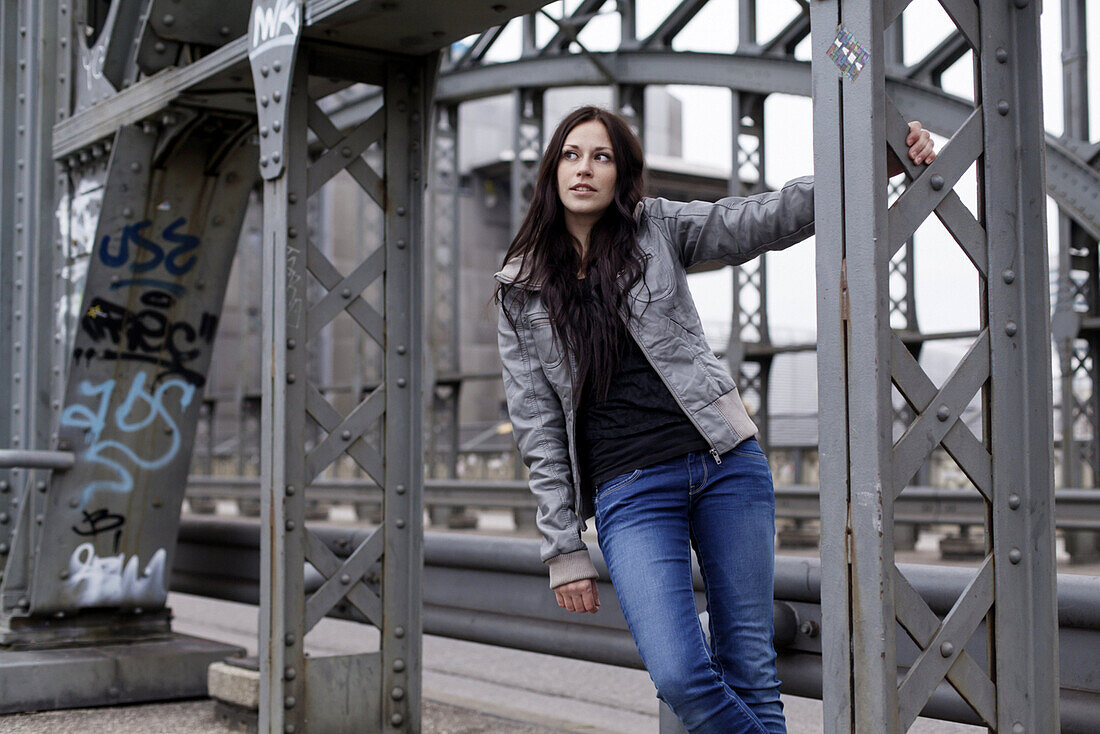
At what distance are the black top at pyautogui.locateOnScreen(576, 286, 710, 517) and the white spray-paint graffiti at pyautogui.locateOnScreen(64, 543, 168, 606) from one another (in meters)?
3.28

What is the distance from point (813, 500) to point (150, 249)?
31.0 feet

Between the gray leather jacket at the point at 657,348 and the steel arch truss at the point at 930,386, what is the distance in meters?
0.30

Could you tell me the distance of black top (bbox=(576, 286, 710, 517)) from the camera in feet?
9.74

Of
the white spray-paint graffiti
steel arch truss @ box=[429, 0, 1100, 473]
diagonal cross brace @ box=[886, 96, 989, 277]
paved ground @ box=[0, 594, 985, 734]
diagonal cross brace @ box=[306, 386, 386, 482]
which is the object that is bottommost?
paved ground @ box=[0, 594, 985, 734]

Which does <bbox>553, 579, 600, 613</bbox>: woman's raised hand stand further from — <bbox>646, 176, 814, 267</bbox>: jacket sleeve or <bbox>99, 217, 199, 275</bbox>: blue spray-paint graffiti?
<bbox>99, 217, 199, 275</bbox>: blue spray-paint graffiti

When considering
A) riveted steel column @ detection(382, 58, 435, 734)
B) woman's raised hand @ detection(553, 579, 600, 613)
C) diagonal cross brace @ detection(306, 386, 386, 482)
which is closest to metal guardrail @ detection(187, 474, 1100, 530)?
riveted steel column @ detection(382, 58, 435, 734)

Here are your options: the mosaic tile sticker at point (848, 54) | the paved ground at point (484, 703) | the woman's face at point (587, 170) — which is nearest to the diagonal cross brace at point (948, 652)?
the mosaic tile sticker at point (848, 54)

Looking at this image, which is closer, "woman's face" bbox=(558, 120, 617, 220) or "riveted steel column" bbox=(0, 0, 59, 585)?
"woman's face" bbox=(558, 120, 617, 220)

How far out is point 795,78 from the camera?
16.0 metres

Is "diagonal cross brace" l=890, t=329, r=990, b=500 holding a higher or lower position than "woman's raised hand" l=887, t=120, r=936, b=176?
lower

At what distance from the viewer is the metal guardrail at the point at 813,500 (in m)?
11.6

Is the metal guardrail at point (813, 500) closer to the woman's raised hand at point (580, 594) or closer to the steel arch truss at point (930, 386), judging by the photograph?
the steel arch truss at point (930, 386)

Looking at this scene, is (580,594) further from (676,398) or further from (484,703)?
(484,703)

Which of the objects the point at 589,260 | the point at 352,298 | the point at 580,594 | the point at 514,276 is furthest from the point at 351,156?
the point at 580,594
